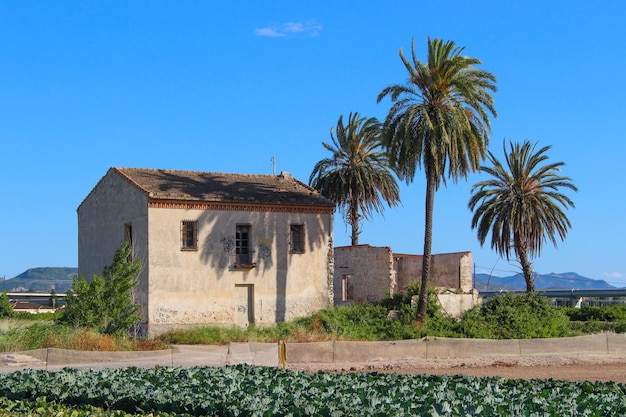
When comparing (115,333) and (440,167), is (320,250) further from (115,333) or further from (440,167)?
(115,333)

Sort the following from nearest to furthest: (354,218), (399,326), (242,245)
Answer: (399,326) → (242,245) → (354,218)

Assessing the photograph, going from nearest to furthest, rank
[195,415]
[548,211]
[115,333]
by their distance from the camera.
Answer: [195,415]
[115,333]
[548,211]

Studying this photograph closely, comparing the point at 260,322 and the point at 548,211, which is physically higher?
the point at 548,211

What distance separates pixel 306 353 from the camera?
27.7 metres

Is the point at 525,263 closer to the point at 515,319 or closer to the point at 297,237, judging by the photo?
the point at 515,319

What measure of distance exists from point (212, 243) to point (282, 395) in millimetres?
24671

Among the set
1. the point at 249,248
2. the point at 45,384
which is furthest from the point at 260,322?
the point at 45,384

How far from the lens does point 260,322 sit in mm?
40312

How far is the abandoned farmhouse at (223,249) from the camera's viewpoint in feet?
126

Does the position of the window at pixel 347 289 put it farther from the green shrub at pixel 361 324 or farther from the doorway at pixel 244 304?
the doorway at pixel 244 304

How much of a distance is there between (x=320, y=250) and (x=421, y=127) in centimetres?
839

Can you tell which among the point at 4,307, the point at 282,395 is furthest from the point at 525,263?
the point at 282,395

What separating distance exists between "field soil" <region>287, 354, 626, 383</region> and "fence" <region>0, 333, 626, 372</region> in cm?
69

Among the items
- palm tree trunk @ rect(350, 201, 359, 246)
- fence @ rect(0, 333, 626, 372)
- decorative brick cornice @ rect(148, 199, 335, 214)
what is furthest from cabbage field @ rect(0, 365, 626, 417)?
palm tree trunk @ rect(350, 201, 359, 246)
